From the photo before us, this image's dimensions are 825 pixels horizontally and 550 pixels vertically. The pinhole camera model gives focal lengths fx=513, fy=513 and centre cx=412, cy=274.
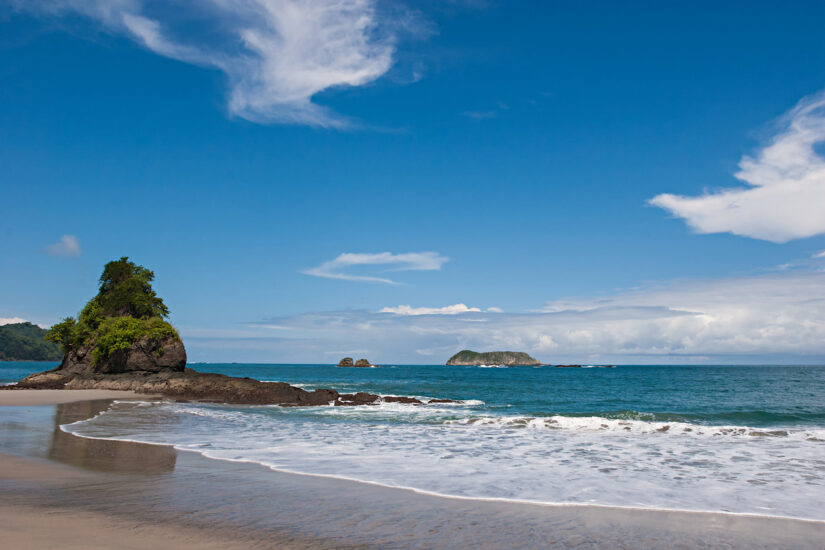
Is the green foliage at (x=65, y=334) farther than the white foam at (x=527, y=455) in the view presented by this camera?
Yes

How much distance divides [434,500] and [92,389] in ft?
134

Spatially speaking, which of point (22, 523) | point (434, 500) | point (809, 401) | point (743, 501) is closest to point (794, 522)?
point (743, 501)

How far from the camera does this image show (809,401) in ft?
132

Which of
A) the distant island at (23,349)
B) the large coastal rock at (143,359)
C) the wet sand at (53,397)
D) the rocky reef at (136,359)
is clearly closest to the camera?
the wet sand at (53,397)

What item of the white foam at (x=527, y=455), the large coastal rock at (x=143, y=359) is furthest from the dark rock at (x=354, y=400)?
the large coastal rock at (x=143, y=359)

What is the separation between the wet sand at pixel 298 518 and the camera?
6477 millimetres

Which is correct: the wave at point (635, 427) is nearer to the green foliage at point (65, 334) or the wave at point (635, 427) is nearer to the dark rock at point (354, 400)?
the dark rock at point (354, 400)

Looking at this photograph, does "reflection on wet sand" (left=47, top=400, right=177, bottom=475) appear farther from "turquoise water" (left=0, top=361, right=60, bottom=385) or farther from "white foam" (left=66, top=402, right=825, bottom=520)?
"turquoise water" (left=0, top=361, right=60, bottom=385)

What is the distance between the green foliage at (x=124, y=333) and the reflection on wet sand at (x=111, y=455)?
30.1 metres

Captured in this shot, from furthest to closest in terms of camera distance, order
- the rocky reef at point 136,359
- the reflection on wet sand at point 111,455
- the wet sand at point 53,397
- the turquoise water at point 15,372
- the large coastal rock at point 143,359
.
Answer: the turquoise water at point 15,372 → the large coastal rock at point 143,359 → the rocky reef at point 136,359 → the wet sand at point 53,397 → the reflection on wet sand at point 111,455

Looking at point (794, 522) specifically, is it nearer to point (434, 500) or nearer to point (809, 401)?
point (434, 500)

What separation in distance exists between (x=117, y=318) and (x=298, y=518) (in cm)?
4750

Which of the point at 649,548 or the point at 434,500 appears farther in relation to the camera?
the point at 434,500

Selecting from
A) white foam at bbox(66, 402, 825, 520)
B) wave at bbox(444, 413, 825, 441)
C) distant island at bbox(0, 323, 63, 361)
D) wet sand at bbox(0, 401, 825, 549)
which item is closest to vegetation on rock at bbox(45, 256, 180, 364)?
white foam at bbox(66, 402, 825, 520)
